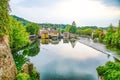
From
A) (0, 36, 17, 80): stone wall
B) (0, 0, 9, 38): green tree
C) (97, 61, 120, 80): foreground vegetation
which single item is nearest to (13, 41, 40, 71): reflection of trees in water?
(0, 0, 9, 38): green tree

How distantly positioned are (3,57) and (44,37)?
367ft

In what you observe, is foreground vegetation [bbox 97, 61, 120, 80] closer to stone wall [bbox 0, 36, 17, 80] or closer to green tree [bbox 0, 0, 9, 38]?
stone wall [bbox 0, 36, 17, 80]

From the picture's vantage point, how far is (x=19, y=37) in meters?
56.9

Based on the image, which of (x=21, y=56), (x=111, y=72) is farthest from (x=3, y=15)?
(x=21, y=56)

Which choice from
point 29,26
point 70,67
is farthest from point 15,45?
point 29,26

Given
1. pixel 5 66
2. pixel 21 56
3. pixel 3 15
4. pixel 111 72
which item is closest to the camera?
pixel 5 66

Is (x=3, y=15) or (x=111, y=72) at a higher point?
(x=3, y=15)

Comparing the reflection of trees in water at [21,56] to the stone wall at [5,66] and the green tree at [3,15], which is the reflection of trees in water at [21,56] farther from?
the stone wall at [5,66]

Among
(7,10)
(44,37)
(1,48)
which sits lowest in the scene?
(44,37)

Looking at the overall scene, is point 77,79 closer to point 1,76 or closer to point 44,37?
point 1,76

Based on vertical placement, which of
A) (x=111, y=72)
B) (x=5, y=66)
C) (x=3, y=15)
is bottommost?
(x=111, y=72)

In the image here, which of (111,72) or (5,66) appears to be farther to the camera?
(111,72)

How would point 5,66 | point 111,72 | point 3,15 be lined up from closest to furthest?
point 5,66 → point 3,15 → point 111,72

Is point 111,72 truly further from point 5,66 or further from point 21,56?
point 21,56
